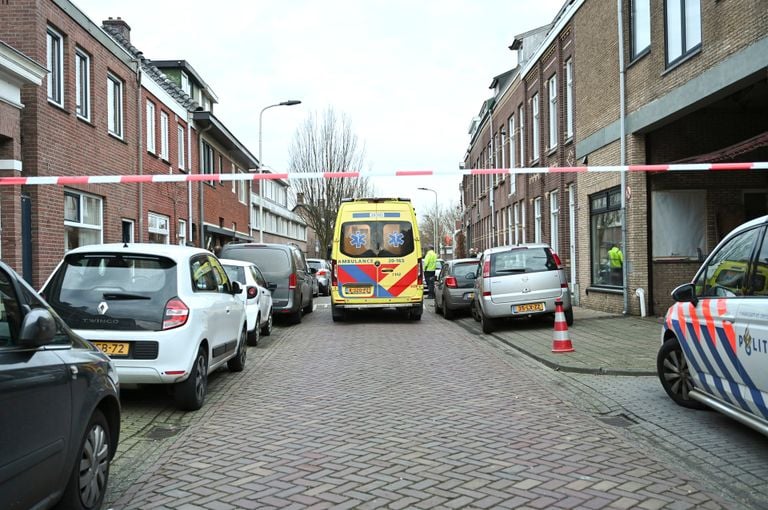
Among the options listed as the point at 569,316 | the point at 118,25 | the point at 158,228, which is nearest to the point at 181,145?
the point at 118,25

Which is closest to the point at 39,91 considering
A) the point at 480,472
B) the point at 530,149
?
the point at 480,472

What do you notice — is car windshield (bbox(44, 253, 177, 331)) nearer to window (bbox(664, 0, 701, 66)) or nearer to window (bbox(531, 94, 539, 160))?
window (bbox(664, 0, 701, 66))

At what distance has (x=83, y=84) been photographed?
15.7m

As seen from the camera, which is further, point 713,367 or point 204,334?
point 204,334

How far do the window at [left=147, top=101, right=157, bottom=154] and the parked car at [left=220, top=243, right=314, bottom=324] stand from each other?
651 cm

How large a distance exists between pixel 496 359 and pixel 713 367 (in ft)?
15.5

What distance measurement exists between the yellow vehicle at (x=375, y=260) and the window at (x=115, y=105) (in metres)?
6.57

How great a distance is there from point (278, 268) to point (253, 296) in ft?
11.6

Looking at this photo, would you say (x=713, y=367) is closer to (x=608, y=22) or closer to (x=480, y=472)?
(x=480, y=472)

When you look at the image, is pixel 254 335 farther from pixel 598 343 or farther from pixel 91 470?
pixel 91 470

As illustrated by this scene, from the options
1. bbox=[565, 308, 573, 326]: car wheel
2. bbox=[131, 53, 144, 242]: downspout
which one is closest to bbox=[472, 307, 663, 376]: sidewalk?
bbox=[565, 308, 573, 326]: car wheel

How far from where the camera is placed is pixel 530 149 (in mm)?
26438

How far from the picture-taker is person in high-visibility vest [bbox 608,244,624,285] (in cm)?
1622

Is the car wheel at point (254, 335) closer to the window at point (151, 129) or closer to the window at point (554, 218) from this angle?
the window at point (151, 129)
